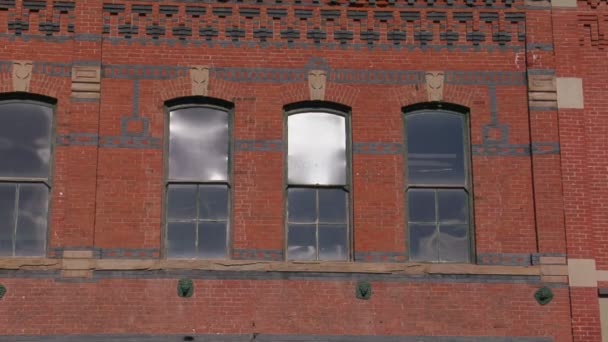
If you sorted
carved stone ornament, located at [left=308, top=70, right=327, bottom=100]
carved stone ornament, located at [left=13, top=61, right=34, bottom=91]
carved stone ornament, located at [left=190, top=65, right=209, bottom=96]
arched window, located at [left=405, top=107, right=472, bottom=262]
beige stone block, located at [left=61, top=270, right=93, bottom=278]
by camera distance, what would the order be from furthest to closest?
1. carved stone ornament, located at [left=308, top=70, right=327, bottom=100]
2. carved stone ornament, located at [left=190, top=65, right=209, bottom=96]
3. arched window, located at [left=405, top=107, right=472, bottom=262]
4. carved stone ornament, located at [left=13, top=61, right=34, bottom=91]
5. beige stone block, located at [left=61, top=270, right=93, bottom=278]

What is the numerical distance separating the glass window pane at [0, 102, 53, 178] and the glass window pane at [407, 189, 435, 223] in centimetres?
557

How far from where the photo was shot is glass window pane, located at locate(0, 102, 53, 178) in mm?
14750

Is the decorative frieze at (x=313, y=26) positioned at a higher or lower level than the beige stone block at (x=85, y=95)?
higher

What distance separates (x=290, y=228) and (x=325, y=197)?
0.73 m

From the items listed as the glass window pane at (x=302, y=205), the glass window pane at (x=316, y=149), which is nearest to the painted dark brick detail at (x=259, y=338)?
the glass window pane at (x=302, y=205)

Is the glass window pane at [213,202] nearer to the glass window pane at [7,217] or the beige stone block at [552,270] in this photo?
the glass window pane at [7,217]

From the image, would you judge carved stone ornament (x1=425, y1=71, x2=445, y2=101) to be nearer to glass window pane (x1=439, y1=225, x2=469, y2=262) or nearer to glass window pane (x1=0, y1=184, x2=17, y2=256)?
glass window pane (x1=439, y1=225, x2=469, y2=262)

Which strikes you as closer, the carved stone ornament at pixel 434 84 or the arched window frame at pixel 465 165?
the arched window frame at pixel 465 165

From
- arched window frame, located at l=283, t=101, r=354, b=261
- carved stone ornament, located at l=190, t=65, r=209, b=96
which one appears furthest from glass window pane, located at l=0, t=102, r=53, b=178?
arched window frame, located at l=283, t=101, r=354, b=261

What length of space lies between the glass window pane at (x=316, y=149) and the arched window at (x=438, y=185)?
1.07 metres

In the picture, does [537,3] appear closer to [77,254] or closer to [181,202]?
[181,202]

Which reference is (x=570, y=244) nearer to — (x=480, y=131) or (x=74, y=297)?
(x=480, y=131)

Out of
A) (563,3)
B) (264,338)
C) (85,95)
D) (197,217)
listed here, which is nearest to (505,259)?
(264,338)

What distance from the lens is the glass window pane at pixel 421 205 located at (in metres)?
15.0
